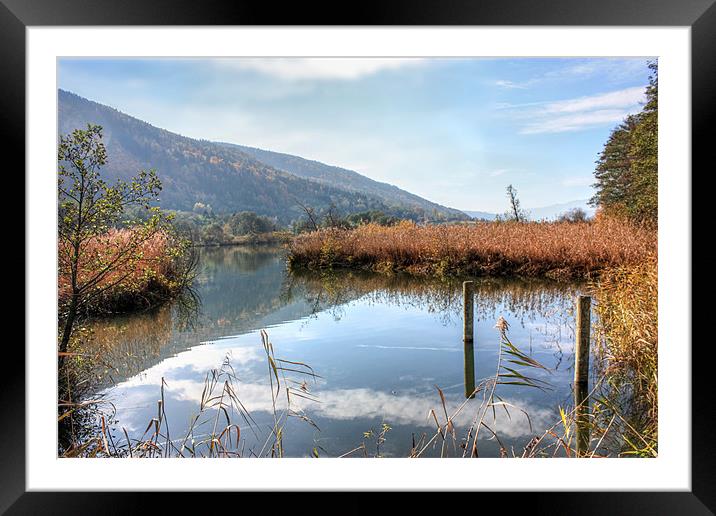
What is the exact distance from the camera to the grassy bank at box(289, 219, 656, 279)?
370 inches

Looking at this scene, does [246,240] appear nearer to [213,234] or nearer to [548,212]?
[213,234]

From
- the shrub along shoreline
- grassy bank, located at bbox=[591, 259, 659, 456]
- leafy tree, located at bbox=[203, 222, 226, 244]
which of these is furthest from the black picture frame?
leafy tree, located at bbox=[203, 222, 226, 244]

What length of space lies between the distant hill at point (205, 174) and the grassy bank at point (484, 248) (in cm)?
1162

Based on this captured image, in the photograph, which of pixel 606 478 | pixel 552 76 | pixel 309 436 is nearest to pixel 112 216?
pixel 309 436

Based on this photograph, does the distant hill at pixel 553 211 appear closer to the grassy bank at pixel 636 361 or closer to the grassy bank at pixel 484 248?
the grassy bank at pixel 484 248

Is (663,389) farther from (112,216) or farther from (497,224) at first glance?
(497,224)

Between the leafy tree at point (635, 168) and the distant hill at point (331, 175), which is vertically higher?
the distant hill at point (331, 175)

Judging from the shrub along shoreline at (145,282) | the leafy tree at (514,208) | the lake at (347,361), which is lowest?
the lake at (347,361)

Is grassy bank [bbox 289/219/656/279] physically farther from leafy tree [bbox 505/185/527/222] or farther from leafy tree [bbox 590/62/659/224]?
leafy tree [bbox 505/185/527/222]

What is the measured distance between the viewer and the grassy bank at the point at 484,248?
370 inches
